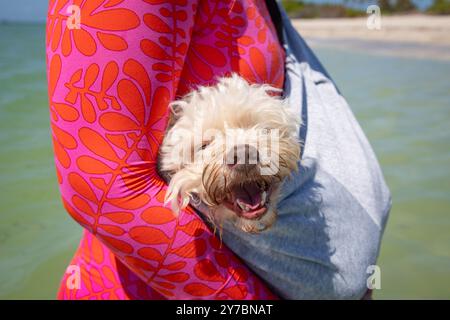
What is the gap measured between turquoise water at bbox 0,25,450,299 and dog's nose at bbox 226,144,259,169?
1.91 metres

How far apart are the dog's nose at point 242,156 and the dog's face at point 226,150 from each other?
0.10ft

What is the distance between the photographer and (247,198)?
165 cm

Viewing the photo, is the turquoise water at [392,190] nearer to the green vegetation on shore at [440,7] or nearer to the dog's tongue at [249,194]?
the dog's tongue at [249,194]

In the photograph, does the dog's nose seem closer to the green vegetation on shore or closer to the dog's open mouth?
the dog's open mouth

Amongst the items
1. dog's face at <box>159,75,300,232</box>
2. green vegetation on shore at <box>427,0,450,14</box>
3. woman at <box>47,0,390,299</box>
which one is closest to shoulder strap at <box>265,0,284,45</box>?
woman at <box>47,0,390,299</box>

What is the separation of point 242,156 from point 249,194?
0.20 metres

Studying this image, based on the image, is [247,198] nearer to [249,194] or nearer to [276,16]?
[249,194]

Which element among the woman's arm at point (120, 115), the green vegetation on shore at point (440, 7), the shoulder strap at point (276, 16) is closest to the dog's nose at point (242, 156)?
the woman's arm at point (120, 115)

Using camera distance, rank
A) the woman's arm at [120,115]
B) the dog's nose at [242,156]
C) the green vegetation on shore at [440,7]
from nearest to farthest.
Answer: the woman's arm at [120,115] < the dog's nose at [242,156] < the green vegetation on shore at [440,7]

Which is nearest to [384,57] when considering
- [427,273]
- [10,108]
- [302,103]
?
[10,108]

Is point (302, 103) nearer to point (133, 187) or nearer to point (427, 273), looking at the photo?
point (133, 187)

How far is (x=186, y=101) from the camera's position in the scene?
1689mm

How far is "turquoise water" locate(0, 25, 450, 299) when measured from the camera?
3.12 metres

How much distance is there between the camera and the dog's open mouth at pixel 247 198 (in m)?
1.62
